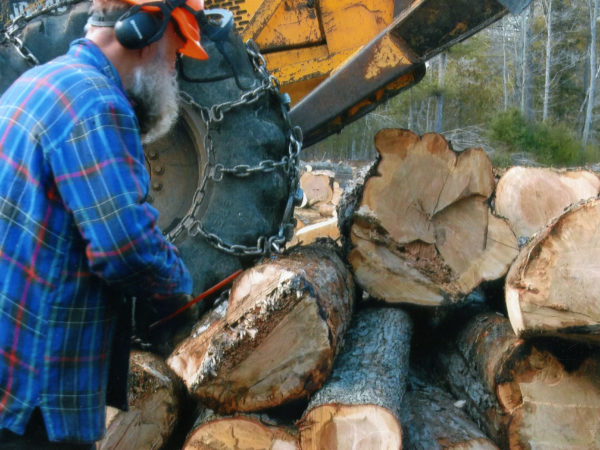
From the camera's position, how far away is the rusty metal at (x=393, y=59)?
11.7 feet

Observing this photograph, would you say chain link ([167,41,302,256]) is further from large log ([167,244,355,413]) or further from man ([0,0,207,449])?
man ([0,0,207,449])

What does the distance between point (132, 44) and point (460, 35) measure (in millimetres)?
2259

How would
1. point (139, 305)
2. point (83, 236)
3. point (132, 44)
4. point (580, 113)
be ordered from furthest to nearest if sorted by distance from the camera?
1. point (580, 113)
2. point (139, 305)
3. point (132, 44)
4. point (83, 236)

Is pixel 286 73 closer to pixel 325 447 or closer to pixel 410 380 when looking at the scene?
pixel 410 380

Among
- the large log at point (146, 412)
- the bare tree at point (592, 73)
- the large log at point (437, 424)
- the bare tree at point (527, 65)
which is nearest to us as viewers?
the large log at point (437, 424)

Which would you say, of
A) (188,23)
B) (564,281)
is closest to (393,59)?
(564,281)

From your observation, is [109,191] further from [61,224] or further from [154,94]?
[154,94]

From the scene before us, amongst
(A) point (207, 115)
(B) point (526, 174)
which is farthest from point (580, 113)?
(A) point (207, 115)

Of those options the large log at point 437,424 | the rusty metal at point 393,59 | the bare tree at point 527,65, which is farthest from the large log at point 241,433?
the bare tree at point 527,65

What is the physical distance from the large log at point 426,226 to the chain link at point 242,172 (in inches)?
14.8

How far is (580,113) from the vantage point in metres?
31.8

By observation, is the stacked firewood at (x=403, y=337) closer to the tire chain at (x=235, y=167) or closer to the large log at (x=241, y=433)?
the large log at (x=241, y=433)

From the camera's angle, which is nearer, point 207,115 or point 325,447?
point 325,447

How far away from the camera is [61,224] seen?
1716 mm
